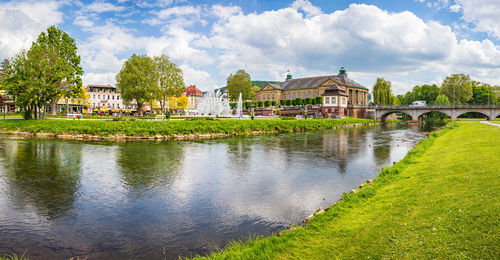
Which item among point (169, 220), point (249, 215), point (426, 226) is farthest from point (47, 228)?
point (426, 226)

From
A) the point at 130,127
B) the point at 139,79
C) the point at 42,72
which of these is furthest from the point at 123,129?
the point at 139,79

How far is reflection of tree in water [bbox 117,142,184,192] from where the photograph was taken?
53.2ft

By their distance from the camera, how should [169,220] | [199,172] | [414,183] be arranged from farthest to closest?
[199,172] < [414,183] < [169,220]

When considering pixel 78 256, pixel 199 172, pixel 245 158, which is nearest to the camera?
pixel 78 256

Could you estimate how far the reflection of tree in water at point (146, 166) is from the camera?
16.2 m

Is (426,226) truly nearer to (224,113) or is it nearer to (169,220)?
(169,220)

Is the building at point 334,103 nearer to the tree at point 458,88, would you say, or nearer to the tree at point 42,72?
the tree at point 458,88

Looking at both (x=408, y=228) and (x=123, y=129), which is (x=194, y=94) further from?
(x=408, y=228)

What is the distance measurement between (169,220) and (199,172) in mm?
8314

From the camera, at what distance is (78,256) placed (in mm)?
8086

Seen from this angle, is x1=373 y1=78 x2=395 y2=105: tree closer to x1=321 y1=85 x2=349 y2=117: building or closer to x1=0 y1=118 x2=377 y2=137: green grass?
x1=321 y1=85 x2=349 y2=117: building

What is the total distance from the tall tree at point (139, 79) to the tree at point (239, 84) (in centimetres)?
4246

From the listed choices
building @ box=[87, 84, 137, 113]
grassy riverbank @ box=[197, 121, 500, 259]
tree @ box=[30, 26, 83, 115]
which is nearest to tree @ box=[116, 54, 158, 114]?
tree @ box=[30, 26, 83, 115]

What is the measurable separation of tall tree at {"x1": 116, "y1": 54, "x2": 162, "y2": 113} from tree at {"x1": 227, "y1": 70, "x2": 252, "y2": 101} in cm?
4246
